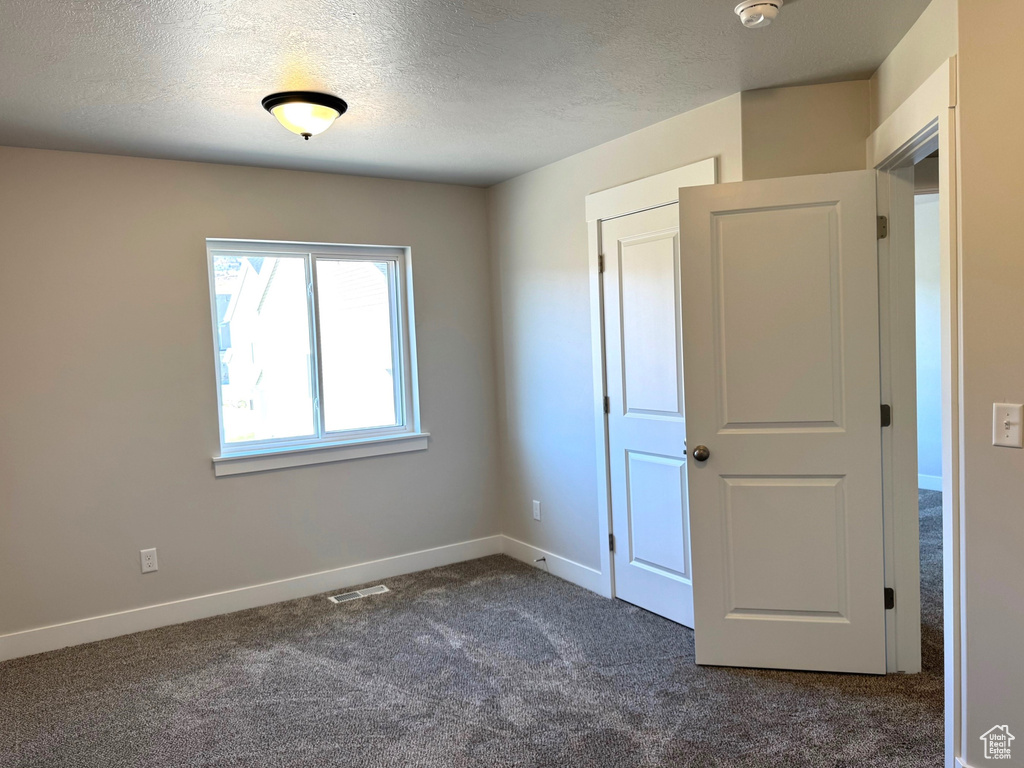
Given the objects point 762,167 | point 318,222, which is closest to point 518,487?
point 318,222

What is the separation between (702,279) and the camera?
283cm

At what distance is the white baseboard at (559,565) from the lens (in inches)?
154

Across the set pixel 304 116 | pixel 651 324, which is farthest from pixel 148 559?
pixel 651 324

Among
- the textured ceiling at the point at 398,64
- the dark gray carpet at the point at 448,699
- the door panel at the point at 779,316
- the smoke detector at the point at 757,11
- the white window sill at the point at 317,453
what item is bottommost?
the dark gray carpet at the point at 448,699

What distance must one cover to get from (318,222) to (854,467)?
3.00 metres

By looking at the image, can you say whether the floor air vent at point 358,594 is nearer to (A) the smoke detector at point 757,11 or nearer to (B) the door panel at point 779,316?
(B) the door panel at point 779,316

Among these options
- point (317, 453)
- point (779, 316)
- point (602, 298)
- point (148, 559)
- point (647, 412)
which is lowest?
point (148, 559)

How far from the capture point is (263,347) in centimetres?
397

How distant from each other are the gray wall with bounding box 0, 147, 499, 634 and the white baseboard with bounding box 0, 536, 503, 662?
5cm

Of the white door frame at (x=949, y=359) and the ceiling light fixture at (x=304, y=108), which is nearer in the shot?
the white door frame at (x=949, y=359)

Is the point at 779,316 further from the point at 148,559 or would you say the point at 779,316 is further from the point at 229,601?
the point at 148,559

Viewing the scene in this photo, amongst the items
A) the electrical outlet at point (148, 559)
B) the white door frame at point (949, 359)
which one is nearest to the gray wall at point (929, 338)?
the white door frame at point (949, 359)

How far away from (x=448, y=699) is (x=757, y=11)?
2.62 m

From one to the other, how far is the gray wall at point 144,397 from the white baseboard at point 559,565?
65 centimetres
